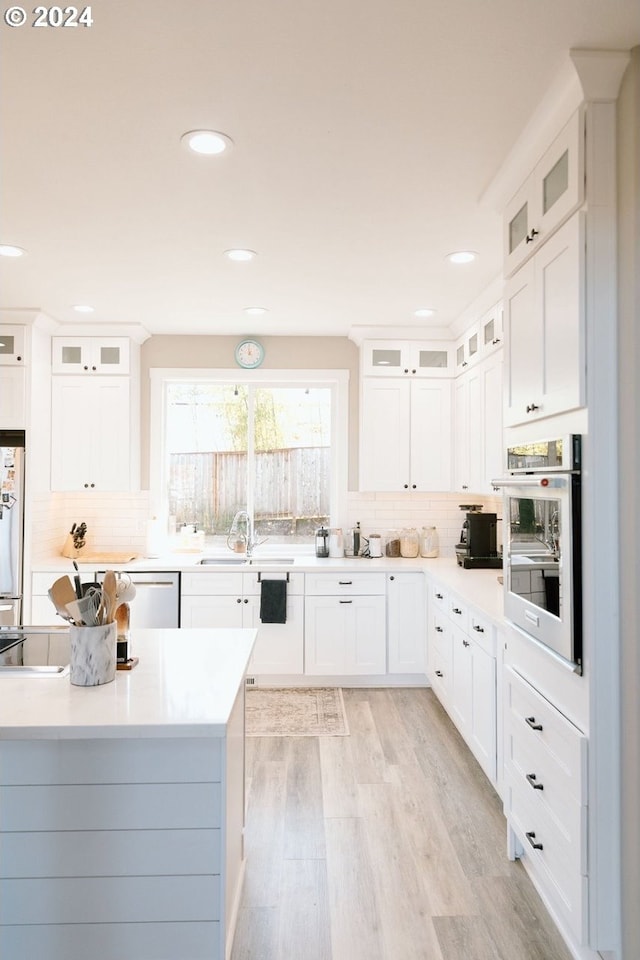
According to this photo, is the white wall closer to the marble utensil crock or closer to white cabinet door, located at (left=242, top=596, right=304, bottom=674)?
the marble utensil crock

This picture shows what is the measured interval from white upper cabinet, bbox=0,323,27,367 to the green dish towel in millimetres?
2305

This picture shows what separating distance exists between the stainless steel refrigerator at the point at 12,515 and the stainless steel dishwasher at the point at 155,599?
0.55 m

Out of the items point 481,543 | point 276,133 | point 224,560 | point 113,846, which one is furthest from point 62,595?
point 481,543

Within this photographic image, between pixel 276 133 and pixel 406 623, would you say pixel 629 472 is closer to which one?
pixel 276 133

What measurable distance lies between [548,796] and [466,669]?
1.26 metres

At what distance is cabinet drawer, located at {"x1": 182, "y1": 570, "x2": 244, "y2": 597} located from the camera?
175 inches

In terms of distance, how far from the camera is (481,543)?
176 inches

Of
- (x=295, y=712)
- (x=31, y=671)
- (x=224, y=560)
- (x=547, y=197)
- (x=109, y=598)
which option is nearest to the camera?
(x=109, y=598)

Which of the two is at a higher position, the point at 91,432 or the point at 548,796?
the point at 91,432

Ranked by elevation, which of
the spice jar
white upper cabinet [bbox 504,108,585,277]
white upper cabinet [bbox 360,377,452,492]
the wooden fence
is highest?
white upper cabinet [bbox 504,108,585,277]

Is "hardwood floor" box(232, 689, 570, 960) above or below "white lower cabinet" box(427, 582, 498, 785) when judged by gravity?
below

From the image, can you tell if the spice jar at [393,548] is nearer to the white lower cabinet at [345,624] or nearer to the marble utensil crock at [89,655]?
the white lower cabinet at [345,624]

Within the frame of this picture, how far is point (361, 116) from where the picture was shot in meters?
2.05

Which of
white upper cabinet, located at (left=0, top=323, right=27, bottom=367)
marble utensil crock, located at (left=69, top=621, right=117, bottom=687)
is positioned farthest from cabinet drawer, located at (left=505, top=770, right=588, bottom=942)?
white upper cabinet, located at (left=0, top=323, right=27, bottom=367)
